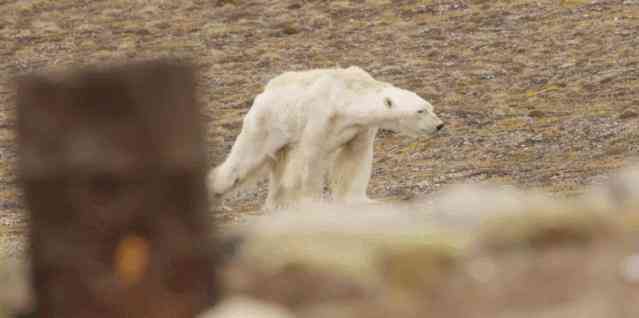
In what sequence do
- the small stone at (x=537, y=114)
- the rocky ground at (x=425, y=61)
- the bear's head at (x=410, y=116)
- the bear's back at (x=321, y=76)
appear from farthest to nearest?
the small stone at (x=537, y=114) < the rocky ground at (x=425, y=61) < the bear's head at (x=410, y=116) < the bear's back at (x=321, y=76)

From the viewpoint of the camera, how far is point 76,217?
5.34 meters

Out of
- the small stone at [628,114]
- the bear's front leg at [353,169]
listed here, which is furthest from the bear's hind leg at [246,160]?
the small stone at [628,114]

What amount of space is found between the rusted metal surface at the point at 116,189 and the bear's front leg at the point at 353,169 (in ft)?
30.0

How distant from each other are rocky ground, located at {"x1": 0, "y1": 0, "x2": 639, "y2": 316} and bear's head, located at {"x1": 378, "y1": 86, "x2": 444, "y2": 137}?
1.87 m

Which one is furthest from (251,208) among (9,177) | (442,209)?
(442,209)

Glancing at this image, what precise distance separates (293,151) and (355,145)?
1.88 ft

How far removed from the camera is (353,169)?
14.9 m

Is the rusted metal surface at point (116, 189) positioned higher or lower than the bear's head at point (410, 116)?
higher

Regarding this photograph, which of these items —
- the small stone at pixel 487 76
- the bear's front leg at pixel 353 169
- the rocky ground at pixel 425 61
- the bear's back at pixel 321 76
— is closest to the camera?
the bear's back at pixel 321 76

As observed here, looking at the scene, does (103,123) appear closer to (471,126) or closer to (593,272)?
(593,272)

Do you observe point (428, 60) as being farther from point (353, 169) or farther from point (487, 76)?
point (353, 169)

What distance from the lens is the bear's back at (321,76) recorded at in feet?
47.9

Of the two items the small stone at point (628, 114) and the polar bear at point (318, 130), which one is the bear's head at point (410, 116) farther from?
the small stone at point (628, 114)

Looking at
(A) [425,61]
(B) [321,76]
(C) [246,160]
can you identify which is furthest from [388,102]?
(A) [425,61]
